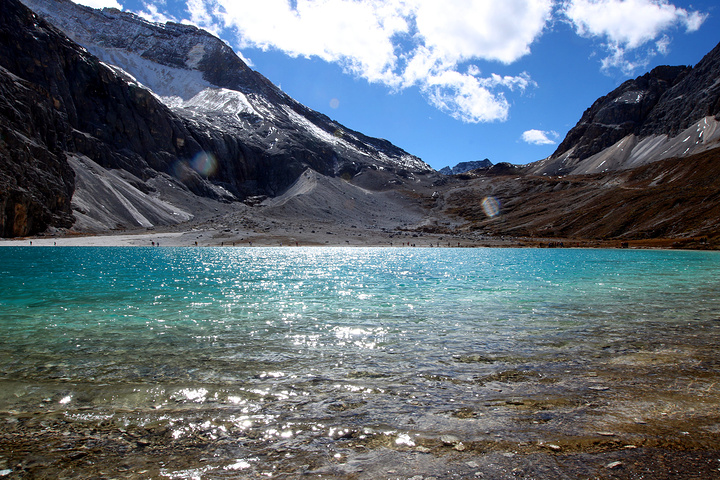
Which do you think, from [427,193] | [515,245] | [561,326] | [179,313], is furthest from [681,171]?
[179,313]

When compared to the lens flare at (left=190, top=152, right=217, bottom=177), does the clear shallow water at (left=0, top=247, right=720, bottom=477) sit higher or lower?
lower

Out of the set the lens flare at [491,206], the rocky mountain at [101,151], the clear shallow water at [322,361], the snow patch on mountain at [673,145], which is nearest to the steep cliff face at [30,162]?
the rocky mountain at [101,151]

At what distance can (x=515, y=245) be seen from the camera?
328 feet

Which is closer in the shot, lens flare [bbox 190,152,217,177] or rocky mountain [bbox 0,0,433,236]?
rocky mountain [bbox 0,0,433,236]

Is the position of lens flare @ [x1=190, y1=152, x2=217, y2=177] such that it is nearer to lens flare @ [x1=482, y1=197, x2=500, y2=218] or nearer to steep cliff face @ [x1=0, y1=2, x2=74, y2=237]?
steep cliff face @ [x1=0, y1=2, x2=74, y2=237]

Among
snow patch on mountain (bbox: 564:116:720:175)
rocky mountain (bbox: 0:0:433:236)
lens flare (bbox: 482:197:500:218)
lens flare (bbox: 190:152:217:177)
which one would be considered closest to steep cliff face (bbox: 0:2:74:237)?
rocky mountain (bbox: 0:0:433:236)

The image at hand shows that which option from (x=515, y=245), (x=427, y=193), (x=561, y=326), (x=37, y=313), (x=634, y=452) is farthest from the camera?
(x=427, y=193)

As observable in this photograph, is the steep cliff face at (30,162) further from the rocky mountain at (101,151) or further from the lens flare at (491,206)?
the lens flare at (491,206)

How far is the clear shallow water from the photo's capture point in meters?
6.16

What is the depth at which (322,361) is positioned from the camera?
9.59 meters

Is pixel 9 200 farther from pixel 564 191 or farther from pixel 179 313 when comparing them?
pixel 564 191

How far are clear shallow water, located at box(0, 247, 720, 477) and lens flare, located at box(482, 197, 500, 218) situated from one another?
133600 millimetres

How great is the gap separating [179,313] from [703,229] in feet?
330

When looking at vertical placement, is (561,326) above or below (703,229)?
below
